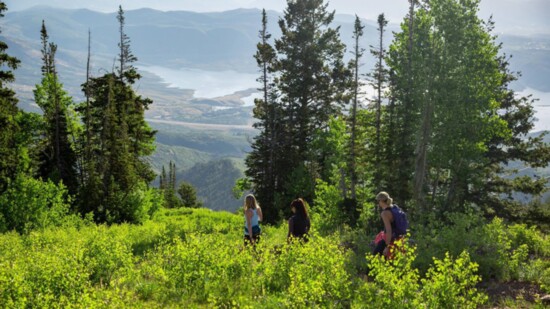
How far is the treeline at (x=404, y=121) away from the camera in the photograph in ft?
80.3

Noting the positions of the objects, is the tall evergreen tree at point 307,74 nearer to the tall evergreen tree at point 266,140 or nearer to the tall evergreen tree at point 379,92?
the tall evergreen tree at point 266,140

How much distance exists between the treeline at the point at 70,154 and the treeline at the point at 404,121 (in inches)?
400

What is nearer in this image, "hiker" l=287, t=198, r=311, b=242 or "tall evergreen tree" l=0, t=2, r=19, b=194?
"hiker" l=287, t=198, r=311, b=242

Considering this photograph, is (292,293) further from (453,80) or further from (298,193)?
(298,193)

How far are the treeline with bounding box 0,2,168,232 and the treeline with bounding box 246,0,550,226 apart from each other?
10.2 m

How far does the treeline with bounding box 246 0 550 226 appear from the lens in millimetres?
24469

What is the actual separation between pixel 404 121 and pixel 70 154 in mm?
26073

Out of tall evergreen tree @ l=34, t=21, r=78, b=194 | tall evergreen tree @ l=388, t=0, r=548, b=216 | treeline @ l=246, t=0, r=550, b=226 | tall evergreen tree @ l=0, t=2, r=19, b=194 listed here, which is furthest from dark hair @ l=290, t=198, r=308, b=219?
tall evergreen tree @ l=34, t=21, r=78, b=194

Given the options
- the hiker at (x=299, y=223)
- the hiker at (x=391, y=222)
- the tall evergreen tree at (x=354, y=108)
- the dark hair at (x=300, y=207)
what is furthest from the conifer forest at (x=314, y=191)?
the dark hair at (x=300, y=207)

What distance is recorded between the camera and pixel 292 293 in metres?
6.54

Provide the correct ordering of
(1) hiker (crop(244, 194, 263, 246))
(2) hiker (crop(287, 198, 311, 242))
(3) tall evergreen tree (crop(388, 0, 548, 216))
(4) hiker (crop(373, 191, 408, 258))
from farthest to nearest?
(3) tall evergreen tree (crop(388, 0, 548, 216)) < (1) hiker (crop(244, 194, 263, 246)) < (2) hiker (crop(287, 198, 311, 242)) < (4) hiker (crop(373, 191, 408, 258))

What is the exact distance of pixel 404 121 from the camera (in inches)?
1174

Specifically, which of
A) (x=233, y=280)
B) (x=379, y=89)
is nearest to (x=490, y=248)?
(x=233, y=280)

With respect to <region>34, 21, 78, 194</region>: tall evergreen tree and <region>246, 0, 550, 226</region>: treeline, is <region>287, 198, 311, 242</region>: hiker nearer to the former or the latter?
<region>246, 0, 550, 226</region>: treeline
